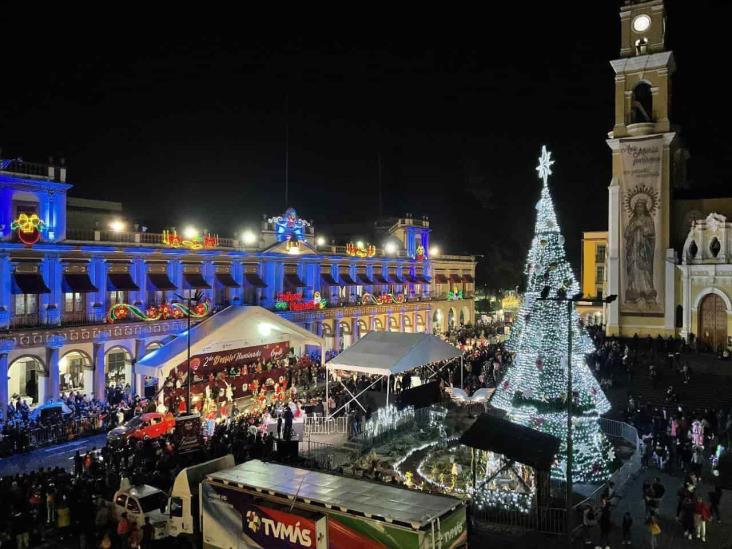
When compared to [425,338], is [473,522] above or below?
below

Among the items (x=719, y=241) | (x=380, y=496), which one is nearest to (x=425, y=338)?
(x=380, y=496)

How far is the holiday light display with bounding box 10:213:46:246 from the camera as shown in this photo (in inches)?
1088

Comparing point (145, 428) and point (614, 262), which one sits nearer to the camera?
point (145, 428)

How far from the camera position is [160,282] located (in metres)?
34.7

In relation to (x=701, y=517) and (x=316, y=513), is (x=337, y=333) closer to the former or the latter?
(x=701, y=517)

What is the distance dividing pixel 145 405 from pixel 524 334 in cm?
1694

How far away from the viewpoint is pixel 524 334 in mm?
18484

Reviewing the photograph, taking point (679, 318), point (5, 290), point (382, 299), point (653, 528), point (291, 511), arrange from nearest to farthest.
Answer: point (291, 511) → point (653, 528) → point (5, 290) → point (679, 318) → point (382, 299)

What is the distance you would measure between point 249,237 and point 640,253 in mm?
26814

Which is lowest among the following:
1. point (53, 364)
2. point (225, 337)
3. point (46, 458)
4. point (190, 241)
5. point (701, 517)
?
point (46, 458)

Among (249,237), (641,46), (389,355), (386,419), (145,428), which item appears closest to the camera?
(145,428)

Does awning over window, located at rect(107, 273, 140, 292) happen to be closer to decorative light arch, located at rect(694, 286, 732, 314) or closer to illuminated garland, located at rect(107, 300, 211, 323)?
illuminated garland, located at rect(107, 300, 211, 323)

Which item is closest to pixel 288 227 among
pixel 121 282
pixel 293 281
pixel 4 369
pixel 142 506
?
pixel 293 281

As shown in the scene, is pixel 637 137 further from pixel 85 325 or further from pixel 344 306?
pixel 85 325
